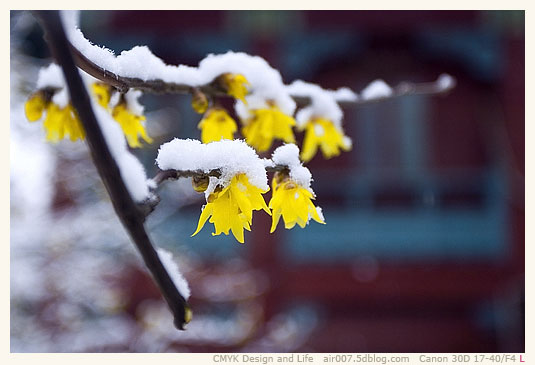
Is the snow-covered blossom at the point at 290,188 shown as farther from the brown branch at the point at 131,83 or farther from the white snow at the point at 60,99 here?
the white snow at the point at 60,99

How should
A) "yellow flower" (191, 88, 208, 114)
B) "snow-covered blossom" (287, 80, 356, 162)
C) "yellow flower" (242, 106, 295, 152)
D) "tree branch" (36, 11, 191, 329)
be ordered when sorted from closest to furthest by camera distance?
"tree branch" (36, 11, 191, 329) → "yellow flower" (191, 88, 208, 114) → "yellow flower" (242, 106, 295, 152) → "snow-covered blossom" (287, 80, 356, 162)

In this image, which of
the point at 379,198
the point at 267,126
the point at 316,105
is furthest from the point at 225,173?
the point at 379,198

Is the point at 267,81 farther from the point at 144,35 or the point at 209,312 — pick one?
the point at 144,35

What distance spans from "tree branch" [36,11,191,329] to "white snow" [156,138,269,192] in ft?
0.43

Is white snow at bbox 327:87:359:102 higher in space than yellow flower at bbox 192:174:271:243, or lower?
higher

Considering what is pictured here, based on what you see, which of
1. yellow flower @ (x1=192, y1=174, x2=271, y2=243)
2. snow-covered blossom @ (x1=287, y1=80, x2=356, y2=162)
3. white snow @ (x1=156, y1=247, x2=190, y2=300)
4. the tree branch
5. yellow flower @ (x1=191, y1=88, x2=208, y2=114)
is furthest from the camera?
snow-covered blossom @ (x1=287, y1=80, x2=356, y2=162)

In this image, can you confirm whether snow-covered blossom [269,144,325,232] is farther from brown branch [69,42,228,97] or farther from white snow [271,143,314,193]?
brown branch [69,42,228,97]

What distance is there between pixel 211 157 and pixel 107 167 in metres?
0.18

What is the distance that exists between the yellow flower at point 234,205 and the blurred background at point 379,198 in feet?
8.24

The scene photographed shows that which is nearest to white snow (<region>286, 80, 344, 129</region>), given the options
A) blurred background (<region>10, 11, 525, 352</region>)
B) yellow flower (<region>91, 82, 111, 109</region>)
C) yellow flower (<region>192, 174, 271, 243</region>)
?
yellow flower (<region>91, 82, 111, 109</region>)

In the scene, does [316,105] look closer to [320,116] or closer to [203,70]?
[320,116]

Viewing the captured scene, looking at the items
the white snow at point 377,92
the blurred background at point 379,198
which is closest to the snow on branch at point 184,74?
the white snow at point 377,92

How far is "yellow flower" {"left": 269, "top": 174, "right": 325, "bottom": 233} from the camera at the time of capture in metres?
0.66

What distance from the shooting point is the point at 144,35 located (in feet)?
14.8
